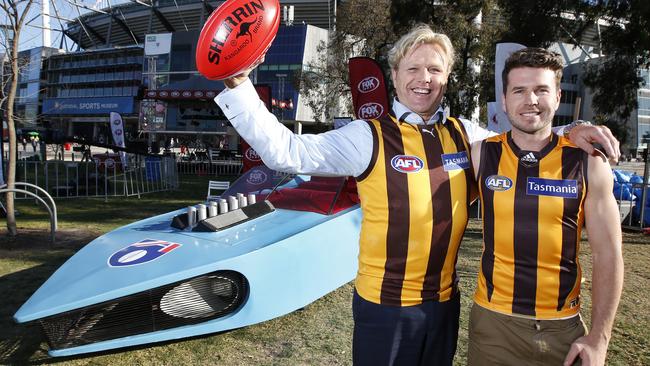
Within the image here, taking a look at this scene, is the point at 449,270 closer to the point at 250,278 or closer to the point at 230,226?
the point at 250,278

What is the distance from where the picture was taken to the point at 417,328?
1.66 metres

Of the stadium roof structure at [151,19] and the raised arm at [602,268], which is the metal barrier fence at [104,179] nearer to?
the raised arm at [602,268]

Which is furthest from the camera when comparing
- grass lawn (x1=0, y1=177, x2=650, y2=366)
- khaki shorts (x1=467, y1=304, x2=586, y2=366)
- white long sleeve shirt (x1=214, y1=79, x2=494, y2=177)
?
grass lawn (x1=0, y1=177, x2=650, y2=366)

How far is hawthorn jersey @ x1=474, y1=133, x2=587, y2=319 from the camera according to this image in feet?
5.03

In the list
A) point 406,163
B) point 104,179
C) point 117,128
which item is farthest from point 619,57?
point 117,128

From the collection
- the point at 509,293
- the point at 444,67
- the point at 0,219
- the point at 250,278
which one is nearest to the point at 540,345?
the point at 509,293

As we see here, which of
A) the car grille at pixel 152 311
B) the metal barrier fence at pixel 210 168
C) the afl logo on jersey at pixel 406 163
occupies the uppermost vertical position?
the afl logo on jersey at pixel 406 163

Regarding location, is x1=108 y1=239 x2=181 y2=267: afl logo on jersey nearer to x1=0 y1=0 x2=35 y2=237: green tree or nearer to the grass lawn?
the grass lawn

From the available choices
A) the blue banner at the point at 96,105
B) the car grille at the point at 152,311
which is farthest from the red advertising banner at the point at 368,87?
the blue banner at the point at 96,105

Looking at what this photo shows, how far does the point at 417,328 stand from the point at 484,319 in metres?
0.26

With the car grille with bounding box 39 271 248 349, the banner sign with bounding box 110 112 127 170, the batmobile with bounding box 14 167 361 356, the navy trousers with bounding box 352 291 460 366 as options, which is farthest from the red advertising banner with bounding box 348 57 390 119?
the banner sign with bounding box 110 112 127 170

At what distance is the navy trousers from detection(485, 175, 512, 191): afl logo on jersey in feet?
1.62

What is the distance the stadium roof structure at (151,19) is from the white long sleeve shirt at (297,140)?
47581 millimetres

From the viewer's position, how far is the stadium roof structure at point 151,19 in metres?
52.7
